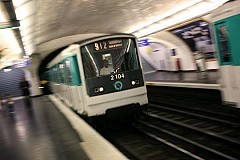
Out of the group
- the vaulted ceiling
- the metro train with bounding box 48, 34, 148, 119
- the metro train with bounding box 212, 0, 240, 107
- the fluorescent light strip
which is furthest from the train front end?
the fluorescent light strip

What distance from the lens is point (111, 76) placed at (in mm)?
10500

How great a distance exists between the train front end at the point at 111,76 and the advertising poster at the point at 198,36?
40.5 feet

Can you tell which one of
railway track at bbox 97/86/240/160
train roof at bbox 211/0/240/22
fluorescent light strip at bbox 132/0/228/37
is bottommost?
railway track at bbox 97/86/240/160

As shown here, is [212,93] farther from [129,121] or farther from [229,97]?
[229,97]

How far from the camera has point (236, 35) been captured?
7.70m

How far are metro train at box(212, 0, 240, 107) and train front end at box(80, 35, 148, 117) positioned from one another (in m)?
2.81

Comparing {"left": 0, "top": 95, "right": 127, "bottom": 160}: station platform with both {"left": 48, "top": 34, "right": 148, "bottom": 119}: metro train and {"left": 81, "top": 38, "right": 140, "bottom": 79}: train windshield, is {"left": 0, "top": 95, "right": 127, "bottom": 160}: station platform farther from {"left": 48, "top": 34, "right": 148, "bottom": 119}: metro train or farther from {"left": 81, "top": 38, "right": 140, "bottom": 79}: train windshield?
{"left": 81, "top": 38, "right": 140, "bottom": 79}: train windshield

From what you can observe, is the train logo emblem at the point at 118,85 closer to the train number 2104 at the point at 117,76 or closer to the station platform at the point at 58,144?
the train number 2104 at the point at 117,76

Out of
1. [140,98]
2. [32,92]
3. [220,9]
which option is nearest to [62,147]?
[140,98]

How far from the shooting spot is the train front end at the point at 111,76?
10344mm

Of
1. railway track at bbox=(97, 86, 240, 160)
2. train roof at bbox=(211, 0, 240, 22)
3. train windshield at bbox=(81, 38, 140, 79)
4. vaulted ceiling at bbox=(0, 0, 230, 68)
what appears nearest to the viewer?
train roof at bbox=(211, 0, 240, 22)

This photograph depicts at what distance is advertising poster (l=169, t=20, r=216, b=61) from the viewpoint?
22.4 metres

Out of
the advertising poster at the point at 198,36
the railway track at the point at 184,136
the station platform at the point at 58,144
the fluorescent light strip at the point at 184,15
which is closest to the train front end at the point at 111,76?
the station platform at the point at 58,144

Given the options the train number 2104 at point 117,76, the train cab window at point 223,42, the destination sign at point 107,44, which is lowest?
the train number 2104 at point 117,76
